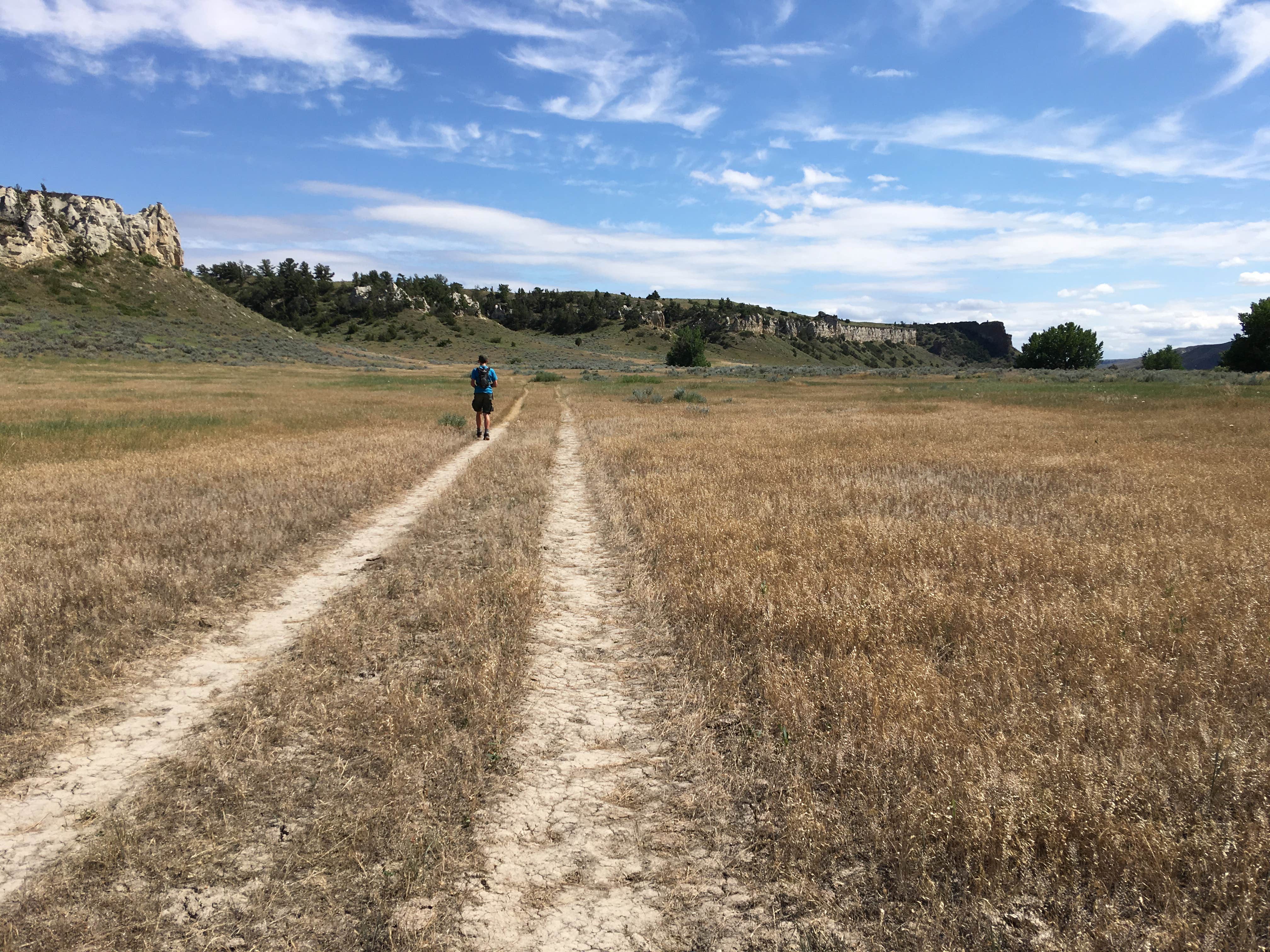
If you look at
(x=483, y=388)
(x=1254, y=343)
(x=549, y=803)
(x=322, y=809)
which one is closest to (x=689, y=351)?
(x=1254, y=343)

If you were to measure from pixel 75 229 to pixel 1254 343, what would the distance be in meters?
178

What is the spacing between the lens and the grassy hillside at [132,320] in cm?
6831

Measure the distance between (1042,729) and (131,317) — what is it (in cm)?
11850

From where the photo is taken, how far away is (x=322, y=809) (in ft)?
12.0

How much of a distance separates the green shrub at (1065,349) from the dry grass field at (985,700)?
447 feet

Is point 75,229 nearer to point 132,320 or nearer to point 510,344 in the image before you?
point 132,320

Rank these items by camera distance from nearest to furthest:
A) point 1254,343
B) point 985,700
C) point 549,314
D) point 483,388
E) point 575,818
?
point 575,818
point 985,700
point 483,388
point 1254,343
point 549,314

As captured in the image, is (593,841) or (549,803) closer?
(593,841)

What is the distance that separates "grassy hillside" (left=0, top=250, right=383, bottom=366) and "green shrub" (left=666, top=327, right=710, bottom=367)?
50.9 meters

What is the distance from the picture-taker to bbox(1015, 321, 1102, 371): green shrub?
125m

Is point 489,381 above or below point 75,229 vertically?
below

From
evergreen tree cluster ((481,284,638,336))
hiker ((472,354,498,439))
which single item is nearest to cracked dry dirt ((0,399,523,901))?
hiker ((472,354,498,439))

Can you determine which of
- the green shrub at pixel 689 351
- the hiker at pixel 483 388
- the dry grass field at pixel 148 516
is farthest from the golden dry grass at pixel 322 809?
the green shrub at pixel 689 351

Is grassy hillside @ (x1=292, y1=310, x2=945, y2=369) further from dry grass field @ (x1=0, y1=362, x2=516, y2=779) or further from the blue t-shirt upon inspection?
dry grass field @ (x1=0, y1=362, x2=516, y2=779)
